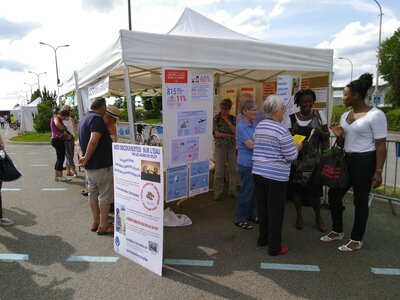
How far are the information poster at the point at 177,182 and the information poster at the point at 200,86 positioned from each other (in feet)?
3.18

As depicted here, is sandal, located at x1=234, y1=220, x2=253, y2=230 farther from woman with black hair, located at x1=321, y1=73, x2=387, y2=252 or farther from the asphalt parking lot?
woman with black hair, located at x1=321, y1=73, x2=387, y2=252

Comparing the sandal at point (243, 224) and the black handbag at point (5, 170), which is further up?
the black handbag at point (5, 170)

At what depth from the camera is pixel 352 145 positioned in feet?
11.6

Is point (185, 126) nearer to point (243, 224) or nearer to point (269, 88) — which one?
point (243, 224)

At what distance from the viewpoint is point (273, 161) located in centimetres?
338

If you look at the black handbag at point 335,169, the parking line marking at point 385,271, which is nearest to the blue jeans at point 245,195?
the black handbag at point 335,169

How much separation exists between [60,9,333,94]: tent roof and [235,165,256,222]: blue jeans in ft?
4.58

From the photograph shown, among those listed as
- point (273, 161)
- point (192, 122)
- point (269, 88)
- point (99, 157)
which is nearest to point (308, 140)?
point (273, 161)

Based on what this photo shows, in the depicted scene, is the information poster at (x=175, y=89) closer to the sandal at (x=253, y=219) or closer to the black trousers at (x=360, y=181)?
the sandal at (x=253, y=219)

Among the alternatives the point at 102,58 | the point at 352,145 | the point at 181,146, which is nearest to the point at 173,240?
the point at 181,146

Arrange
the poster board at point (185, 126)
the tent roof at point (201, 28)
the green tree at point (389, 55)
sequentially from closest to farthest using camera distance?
the poster board at point (185, 126)
the tent roof at point (201, 28)
the green tree at point (389, 55)

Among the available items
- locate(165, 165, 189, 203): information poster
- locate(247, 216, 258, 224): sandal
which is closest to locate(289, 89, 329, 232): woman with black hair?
locate(247, 216, 258, 224): sandal

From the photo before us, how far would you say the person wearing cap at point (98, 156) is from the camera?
3.96 m

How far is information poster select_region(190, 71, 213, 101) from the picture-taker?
4312 mm
